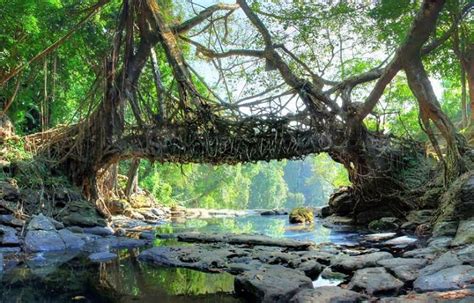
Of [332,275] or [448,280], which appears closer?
[448,280]

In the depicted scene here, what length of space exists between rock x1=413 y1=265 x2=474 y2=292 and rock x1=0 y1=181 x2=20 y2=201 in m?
7.35

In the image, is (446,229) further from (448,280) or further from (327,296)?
(327,296)

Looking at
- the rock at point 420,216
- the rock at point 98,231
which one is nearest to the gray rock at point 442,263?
the rock at point 420,216

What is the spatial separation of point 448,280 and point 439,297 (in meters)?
0.50

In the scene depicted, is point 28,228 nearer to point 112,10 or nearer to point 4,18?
point 4,18

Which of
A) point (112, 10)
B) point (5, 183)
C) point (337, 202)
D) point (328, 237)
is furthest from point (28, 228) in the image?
point (337, 202)

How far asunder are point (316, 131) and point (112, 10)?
703cm

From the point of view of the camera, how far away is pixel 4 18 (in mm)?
8945

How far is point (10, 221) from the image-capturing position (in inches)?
310

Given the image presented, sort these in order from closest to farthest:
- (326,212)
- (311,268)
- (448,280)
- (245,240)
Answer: (448,280) → (311,268) → (245,240) → (326,212)

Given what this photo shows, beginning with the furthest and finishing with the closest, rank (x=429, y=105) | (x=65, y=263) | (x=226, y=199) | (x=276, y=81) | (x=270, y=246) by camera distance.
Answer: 1. (x=226, y=199)
2. (x=276, y=81)
3. (x=429, y=105)
4. (x=270, y=246)
5. (x=65, y=263)

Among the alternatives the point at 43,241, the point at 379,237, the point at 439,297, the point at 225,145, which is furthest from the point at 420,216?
the point at 43,241

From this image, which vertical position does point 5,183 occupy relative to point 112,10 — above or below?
below

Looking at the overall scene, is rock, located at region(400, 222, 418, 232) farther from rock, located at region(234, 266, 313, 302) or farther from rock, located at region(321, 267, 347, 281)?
rock, located at region(234, 266, 313, 302)
